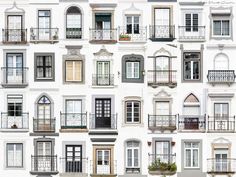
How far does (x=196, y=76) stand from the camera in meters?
51.5

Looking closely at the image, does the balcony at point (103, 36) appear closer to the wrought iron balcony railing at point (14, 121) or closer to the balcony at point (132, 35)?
the balcony at point (132, 35)

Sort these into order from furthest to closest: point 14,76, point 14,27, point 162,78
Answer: point 14,27 < point 14,76 < point 162,78

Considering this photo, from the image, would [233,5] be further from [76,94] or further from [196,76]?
[76,94]

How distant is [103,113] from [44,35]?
520 centimetres

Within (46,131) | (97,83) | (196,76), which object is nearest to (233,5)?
(196,76)

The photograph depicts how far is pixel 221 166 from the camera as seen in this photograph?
168 ft

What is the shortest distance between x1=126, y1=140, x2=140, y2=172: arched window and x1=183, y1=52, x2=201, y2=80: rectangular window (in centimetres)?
449

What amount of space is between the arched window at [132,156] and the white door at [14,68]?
674 cm

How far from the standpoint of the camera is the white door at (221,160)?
51.1 meters

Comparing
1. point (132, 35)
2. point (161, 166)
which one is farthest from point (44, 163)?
point (132, 35)

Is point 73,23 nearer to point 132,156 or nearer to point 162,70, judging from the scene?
point 162,70

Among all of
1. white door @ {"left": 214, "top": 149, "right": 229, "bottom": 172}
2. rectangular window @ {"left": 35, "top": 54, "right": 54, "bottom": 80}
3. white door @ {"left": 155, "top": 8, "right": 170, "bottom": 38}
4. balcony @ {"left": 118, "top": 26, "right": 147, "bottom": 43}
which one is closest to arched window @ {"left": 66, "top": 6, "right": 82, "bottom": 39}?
rectangular window @ {"left": 35, "top": 54, "right": 54, "bottom": 80}

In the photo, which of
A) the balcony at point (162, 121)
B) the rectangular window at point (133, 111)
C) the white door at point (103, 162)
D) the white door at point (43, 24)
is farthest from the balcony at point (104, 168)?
the white door at point (43, 24)

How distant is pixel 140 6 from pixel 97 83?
4.68m
